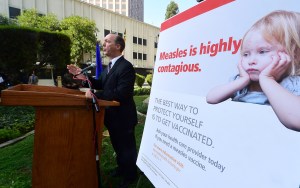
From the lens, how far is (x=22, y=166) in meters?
4.68

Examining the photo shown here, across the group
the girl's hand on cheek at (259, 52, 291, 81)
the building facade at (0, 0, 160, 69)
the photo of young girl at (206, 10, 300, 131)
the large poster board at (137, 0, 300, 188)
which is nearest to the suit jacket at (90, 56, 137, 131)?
the large poster board at (137, 0, 300, 188)

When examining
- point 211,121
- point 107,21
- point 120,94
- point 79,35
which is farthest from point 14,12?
point 211,121

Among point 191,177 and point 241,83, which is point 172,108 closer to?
point 191,177

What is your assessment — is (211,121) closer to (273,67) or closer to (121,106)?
(273,67)

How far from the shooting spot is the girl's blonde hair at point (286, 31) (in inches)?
46.0

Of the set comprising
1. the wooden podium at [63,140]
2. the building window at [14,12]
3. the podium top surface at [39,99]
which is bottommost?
the wooden podium at [63,140]

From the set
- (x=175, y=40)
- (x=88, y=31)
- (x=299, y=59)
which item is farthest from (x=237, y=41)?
(x=88, y=31)

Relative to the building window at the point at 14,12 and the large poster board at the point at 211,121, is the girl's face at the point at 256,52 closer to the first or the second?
the large poster board at the point at 211,121

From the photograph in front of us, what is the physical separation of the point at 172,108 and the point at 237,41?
0.77 m

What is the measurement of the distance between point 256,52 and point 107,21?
47.0 metres

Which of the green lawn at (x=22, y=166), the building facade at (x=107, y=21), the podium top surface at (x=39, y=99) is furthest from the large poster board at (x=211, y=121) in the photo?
the building facade at (x=107, y=21)

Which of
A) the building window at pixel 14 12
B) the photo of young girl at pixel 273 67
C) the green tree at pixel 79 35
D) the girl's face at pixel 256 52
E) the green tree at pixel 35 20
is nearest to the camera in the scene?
the photo of young girl at pixel 273 67

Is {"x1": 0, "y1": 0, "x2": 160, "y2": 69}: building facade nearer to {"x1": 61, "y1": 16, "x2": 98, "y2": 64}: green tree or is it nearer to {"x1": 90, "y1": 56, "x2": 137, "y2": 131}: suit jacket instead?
{"x1": 61, "y1": 16, "x2": 98, "y2": 64}: green tree

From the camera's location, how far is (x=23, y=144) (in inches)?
235
